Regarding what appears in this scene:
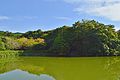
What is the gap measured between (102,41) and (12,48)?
1623 centimetres

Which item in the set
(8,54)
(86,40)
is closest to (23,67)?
(8,54)

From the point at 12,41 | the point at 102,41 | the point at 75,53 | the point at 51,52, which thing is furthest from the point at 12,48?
the point at 102,41

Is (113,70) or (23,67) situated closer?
(113,70)

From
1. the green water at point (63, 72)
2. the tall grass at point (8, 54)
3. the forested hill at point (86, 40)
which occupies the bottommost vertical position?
the green water at point (63, 72)

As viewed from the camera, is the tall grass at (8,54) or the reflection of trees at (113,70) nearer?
the reflection of trees at (113,70)

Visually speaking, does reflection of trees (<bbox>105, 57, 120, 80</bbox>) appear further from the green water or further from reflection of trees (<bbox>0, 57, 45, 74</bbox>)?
reflection of trees (<bbox>0, 57, 45, 74</bbox>)

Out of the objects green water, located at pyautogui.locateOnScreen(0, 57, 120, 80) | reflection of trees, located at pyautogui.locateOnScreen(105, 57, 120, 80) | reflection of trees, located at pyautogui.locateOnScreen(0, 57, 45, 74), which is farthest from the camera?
reflection of trees, located at pyautogui.locateOnScreen(0, 57, 45, 74)

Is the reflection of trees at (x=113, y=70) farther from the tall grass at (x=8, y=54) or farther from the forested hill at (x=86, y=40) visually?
the tall grass at (x=8, y=54)

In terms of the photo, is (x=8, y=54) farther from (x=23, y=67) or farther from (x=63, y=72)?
(x=63, y=72)

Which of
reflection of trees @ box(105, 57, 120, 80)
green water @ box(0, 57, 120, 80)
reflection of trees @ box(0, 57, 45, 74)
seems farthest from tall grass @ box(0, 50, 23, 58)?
reflection of trees @ box(105, 57, 120, 80)

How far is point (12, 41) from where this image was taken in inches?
1850

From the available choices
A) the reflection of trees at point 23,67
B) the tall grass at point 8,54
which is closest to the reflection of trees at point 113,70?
the reflection of trees at point 23,67

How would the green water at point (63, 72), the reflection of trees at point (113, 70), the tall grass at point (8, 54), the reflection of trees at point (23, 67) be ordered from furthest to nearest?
1. the tall grass at point (8, 54)
2. the reflection of trees at point (23, 67)
3. the reflection of trees at point (113, 70)
4. the green water at point (63, 72)

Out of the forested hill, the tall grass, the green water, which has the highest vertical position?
the forested hill
